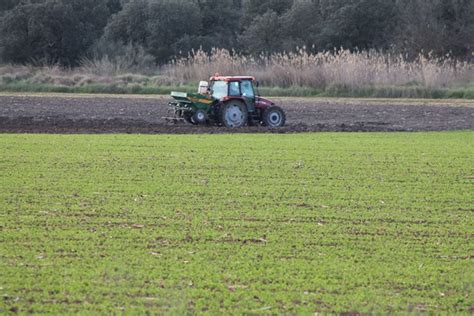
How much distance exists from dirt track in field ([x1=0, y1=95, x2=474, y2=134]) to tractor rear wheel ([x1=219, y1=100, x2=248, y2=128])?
1.46 ft

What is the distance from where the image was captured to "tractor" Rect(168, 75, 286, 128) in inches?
1067

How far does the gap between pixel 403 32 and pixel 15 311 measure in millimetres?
52380

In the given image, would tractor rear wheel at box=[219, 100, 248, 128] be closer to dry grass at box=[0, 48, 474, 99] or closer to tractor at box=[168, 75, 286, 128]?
tractor at box=[168, 75, 286, 128]

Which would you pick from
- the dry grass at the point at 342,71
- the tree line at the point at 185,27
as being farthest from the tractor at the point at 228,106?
the tree line at the point at 185,27

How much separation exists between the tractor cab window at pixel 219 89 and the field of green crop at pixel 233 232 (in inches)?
297

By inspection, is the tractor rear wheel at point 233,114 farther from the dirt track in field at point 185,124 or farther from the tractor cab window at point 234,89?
the dirt track in field at point 185,124

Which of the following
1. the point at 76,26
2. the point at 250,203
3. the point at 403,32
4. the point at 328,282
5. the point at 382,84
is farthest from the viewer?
the point at 76,26

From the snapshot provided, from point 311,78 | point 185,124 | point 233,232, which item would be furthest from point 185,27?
point 233,232

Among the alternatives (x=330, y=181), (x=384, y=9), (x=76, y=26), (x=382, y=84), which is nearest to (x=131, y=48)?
(x=76, y=26)

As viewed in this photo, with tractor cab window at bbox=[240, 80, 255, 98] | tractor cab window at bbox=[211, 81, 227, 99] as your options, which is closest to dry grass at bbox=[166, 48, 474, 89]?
tractor cab window at bbox=[240, 80, 255, 98]

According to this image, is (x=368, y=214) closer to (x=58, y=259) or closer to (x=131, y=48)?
(x=58, y=259)

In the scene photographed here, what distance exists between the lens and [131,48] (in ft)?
200

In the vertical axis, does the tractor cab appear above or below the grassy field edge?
above

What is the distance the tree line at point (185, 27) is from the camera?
6084 cm
